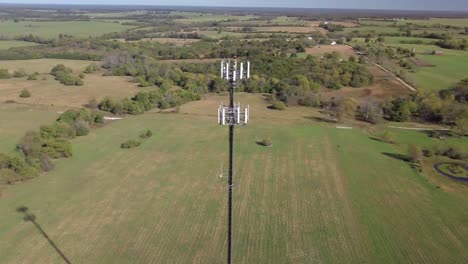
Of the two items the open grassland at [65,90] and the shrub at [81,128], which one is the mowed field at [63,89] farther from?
the shrub at [81,128]

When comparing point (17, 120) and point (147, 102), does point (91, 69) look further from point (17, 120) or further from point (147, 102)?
point (17, 120)

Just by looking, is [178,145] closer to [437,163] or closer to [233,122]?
[437,163]

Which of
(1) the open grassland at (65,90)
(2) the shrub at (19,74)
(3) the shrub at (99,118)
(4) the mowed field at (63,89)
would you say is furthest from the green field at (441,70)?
(2) the shrub at (19,74)

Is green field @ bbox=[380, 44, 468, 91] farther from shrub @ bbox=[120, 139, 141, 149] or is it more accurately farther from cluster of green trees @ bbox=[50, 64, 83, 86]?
cluster of green trees @ bbox=[50, 64, 83, 86]

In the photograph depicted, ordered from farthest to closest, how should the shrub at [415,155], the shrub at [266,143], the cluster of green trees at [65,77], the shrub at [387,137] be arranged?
the cluster of green trees at [65,77]
the shrub at [387,137]
the shrub at [266,143]
the shrub at [415,155]

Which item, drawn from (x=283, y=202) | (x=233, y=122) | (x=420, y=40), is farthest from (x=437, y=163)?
(x=420, y=40)
